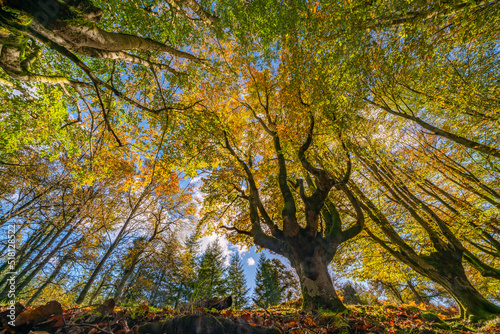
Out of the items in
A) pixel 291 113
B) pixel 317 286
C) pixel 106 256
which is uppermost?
pixel 291 113

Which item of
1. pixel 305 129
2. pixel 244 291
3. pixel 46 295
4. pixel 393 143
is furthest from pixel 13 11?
pixel 244 291

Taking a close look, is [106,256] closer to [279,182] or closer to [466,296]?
[279,182]

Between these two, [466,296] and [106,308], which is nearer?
[106,308]

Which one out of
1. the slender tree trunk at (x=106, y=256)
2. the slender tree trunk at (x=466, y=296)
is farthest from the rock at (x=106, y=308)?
the slender tree trunk at (x=106, y=256)

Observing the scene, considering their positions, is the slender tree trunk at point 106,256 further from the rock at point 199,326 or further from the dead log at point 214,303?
the rock at point 199,326

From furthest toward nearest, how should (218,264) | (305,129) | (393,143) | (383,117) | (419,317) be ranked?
(218,264) → (383,117) → (393,143) → (305,129) → (419,317)

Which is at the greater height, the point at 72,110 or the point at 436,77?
the point at 436,77

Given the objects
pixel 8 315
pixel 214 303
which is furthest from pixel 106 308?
pixel 214 303

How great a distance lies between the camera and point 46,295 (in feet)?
46.4

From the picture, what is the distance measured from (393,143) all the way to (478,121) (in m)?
2.34

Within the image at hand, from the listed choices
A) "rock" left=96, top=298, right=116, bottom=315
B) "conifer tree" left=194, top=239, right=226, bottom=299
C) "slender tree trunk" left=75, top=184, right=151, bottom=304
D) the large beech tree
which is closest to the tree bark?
the large beech tree

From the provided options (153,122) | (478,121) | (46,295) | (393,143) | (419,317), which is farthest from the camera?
(46,295)

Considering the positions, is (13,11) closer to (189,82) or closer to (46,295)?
(189,82)

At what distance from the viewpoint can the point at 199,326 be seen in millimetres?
1646
